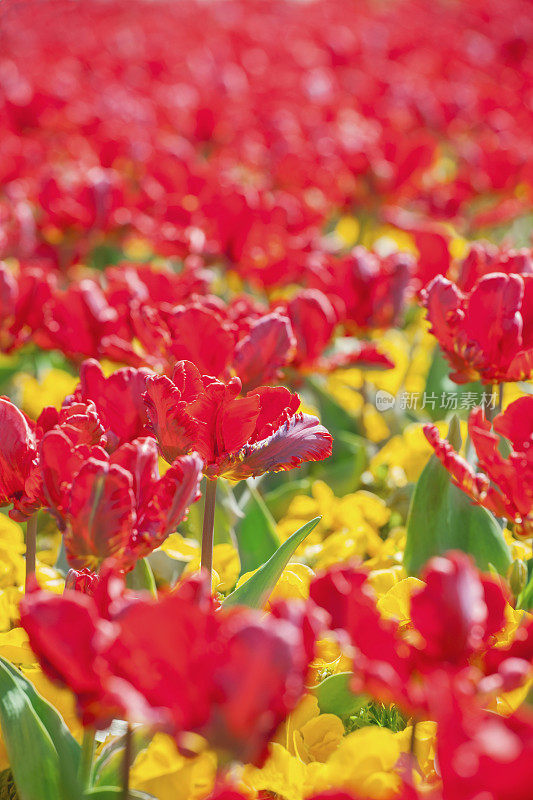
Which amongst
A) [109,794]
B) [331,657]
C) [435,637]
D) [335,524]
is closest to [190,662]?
[435,637]

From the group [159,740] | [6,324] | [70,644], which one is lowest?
[159,740]

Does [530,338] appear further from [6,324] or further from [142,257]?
[142,257]

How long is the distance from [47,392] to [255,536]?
66 cm

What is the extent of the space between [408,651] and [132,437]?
445 mm

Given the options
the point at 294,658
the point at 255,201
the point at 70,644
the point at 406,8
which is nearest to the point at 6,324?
the point at 255,201

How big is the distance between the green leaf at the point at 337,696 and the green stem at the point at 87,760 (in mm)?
290

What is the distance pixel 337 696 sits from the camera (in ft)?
3.52

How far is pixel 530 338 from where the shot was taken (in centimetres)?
123

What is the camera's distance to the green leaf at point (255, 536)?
135 cm

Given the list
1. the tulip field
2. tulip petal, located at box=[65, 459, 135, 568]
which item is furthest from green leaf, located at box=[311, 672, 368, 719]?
tulip petal, located at box=[65, 459, 135, 568]

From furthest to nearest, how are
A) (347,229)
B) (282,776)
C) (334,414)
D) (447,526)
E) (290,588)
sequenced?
(347,229), (334,414), (447,526), (290,588), (282,776)

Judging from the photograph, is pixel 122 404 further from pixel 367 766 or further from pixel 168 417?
pixel 367 766

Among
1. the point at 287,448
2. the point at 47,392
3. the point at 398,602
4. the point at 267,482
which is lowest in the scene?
the point at 267,482

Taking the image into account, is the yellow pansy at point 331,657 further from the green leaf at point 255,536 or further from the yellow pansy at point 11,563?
the yellow pansy at point 11,563
